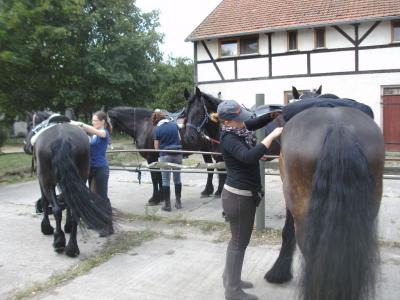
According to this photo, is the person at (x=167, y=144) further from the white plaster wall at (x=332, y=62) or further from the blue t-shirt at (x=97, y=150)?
the white plaster wall at (x=332, y=62)

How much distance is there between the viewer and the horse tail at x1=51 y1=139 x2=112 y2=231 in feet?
14.6

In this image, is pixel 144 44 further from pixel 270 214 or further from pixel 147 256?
pixel 147 256

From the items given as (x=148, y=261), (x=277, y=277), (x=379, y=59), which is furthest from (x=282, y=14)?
(x=277, y=277)

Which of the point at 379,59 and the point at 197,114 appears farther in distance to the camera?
the point at 379,59

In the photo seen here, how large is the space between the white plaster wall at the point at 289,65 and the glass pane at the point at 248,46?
105 centimetres

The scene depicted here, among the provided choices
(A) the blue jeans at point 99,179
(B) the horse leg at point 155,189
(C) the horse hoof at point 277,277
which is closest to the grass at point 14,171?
(B) the horse leg at point 155,189

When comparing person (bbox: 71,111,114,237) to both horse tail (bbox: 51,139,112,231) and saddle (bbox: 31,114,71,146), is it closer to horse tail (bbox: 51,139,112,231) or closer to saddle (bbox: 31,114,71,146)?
saddle (bbox: 31,114,71,146)

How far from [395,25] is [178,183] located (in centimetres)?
1201

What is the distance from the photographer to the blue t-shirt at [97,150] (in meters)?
5.48

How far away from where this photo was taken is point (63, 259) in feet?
14.8

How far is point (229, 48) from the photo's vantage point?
57.6ft

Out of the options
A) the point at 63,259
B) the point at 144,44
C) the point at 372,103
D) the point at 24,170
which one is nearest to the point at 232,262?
the point at 63,259

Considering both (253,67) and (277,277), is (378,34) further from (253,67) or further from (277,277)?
(277,277)

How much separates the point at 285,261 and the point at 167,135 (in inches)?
138
